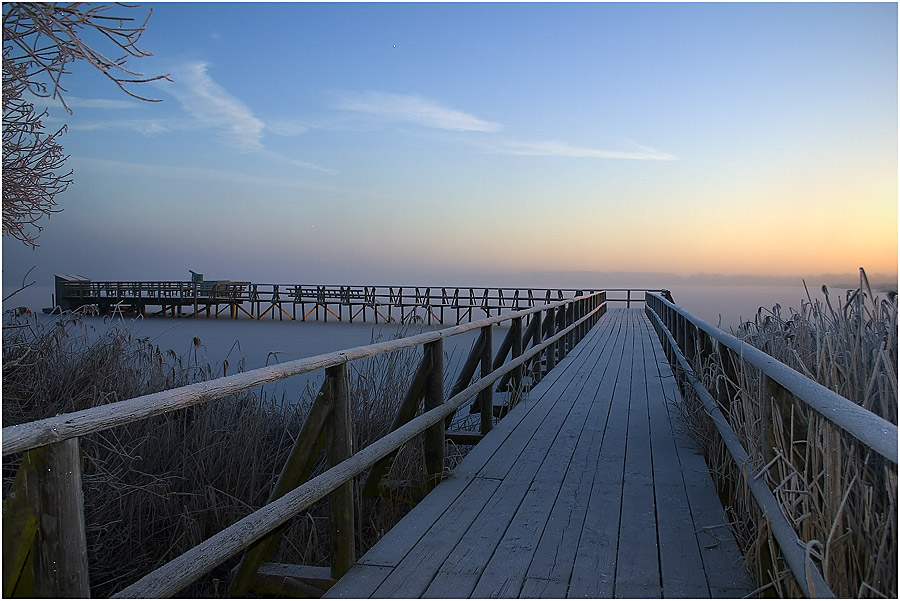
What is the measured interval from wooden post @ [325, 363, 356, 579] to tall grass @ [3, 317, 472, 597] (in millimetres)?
825

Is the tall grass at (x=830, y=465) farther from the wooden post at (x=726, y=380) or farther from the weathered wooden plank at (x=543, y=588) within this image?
the weathered wooden plank at (x=543, y=588)

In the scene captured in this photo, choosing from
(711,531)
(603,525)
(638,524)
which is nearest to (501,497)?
(603,525)

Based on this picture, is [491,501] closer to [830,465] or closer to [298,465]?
[298,465]

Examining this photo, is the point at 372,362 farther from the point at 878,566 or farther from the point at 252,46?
the point at 252,46

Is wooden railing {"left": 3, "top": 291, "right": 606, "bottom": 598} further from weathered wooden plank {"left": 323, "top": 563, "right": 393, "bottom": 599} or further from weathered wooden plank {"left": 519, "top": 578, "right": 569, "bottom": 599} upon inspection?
weathered wooden plank {"left": 519, "top": 578, "right": 569, "bottom": 599}

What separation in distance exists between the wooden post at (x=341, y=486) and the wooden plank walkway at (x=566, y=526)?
0.10 metres

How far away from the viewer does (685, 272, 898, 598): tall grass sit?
178 cm

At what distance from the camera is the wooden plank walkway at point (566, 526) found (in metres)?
2.63

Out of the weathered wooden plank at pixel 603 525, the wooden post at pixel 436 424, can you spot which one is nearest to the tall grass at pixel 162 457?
the wooden post at pixel 436 424

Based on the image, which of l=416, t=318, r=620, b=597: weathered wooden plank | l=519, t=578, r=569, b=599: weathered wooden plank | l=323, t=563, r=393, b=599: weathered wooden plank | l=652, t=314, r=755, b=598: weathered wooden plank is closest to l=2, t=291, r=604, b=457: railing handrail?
l=323, t=563, r=393, b=599: weathered wooden plank

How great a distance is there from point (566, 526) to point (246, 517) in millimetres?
1648

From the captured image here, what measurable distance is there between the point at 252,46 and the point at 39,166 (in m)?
6.43

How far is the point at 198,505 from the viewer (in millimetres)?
4391

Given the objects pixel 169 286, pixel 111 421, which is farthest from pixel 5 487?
pixel 169 286
